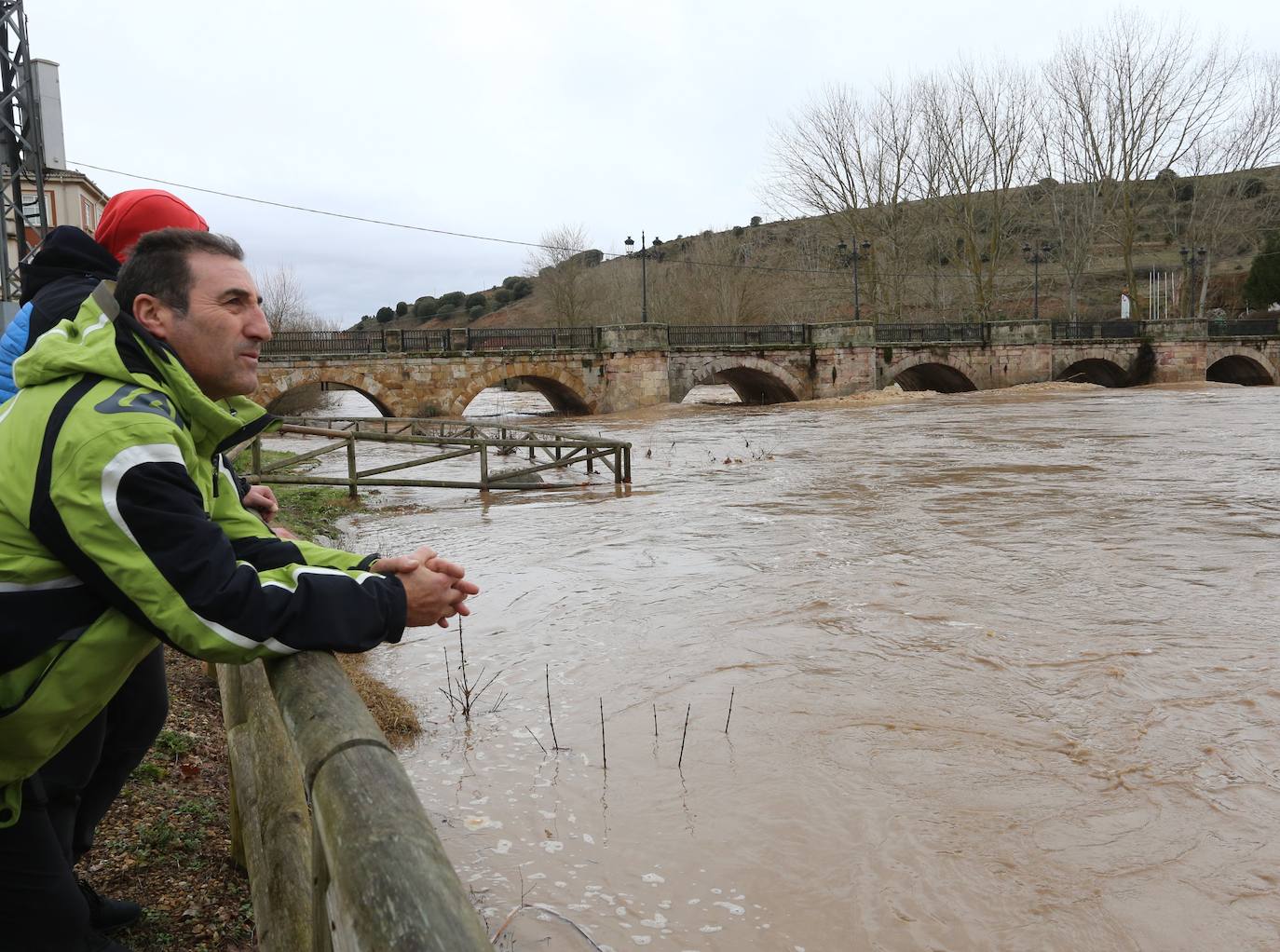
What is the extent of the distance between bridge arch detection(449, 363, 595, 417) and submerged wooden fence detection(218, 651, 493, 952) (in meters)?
27.8

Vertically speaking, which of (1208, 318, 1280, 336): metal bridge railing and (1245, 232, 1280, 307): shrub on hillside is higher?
(1245, 232, 1280, 307): shrub on hillside

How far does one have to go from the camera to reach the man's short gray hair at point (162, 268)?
6.37ft

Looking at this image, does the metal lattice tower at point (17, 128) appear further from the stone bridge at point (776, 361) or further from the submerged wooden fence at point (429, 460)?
the stone bridge at point (776, 361)

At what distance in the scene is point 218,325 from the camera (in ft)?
6.48

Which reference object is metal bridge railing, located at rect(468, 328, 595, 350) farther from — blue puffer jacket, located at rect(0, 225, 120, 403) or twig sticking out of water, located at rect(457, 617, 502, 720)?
blue puffer jacket, located at rect(0, 225, 120, 403)

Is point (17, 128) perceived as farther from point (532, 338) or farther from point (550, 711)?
point (532, 338)

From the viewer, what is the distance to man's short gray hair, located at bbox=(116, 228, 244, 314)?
6.37 feet

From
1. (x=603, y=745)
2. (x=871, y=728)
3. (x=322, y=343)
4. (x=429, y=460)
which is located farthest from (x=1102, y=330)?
(x=603, y=745)

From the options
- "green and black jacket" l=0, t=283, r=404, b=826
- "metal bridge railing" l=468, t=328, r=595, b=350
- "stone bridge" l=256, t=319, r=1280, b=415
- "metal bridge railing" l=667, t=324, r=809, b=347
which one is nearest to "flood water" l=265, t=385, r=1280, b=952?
"green and black jacket" l=0, t=283, r=404, b=826

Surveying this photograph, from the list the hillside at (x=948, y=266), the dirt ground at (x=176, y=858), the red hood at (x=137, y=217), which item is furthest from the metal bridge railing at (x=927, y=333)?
the red hood at (x=137, y=217)

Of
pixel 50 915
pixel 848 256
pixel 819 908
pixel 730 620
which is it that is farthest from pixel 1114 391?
pixel 50 915

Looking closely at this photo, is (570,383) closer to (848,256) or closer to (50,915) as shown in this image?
(848,256)

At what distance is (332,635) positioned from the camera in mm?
1824

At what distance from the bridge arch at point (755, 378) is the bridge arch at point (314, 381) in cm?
955
